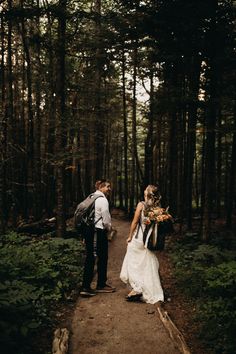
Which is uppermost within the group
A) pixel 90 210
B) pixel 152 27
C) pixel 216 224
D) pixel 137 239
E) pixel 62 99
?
pixel 152 27

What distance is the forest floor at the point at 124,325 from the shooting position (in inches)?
196

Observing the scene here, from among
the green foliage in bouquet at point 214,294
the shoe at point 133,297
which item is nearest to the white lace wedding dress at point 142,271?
the shoe at point 133,297

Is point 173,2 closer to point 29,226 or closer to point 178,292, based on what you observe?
point 178,292

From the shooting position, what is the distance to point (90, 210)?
7.35 metres

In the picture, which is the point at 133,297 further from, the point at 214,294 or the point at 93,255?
the point at 214,294

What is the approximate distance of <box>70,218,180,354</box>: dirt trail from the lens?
4.94 meters

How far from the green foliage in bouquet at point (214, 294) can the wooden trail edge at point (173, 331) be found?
1.51ft

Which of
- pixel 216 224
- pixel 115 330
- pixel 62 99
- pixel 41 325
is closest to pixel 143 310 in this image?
pixel 115 330

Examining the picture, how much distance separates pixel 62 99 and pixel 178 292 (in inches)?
276

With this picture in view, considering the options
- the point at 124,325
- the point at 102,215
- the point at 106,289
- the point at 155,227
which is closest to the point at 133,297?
the point at 106,289

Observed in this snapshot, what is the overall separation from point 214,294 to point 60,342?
321 centimetres

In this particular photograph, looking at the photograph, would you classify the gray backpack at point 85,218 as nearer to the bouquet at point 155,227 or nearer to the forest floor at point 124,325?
the bouquet at point 155,227

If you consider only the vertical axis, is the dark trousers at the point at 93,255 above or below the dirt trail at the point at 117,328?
above

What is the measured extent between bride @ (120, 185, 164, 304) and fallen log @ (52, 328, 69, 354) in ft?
6.74
